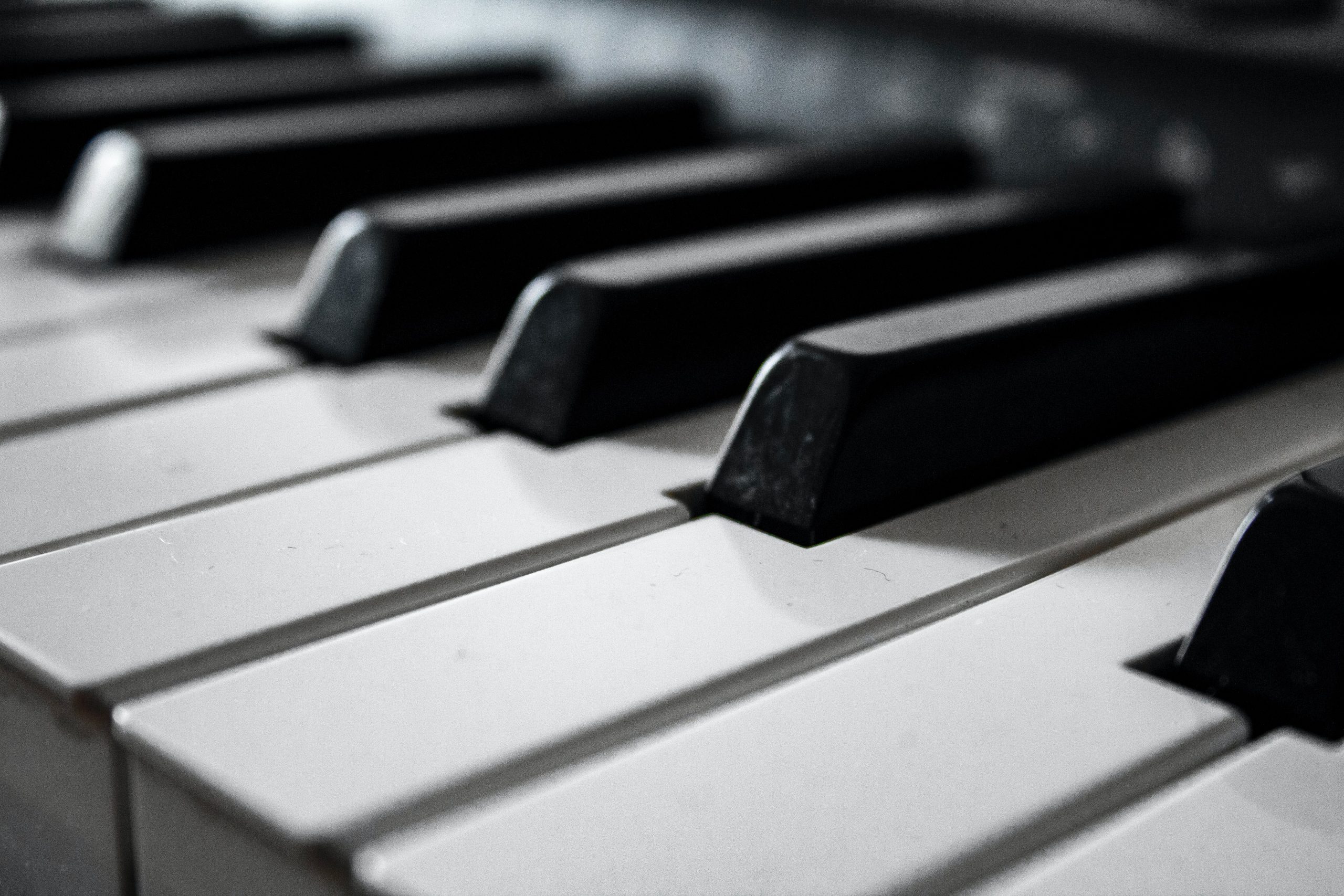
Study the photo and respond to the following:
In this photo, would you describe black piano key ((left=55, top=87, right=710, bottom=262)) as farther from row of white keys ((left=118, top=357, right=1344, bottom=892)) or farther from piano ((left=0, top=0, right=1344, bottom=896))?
row of white keys ((left=118, top=357, right=1344, bottom=892))

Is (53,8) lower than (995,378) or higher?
higher

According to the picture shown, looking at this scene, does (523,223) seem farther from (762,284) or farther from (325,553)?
(325,553)

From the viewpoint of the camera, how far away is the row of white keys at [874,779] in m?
0.40

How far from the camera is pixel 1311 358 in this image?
Answer: 84 centimetres

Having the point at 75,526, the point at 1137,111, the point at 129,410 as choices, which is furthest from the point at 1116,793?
the point at 1137,111

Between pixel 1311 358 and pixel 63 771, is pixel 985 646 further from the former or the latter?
pixel 1311 358

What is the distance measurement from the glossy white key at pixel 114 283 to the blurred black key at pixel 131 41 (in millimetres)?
345

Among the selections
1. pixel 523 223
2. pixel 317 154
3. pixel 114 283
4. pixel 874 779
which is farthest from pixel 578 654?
pixel 317 154

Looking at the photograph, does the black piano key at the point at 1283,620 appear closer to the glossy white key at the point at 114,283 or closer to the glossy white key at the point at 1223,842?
the glossy white key at the point at 1223,842

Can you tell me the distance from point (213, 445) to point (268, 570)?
0.50ft

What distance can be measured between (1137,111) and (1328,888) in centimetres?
68

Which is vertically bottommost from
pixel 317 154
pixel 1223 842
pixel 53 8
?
Result: pixel 1223 842

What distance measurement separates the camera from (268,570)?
1.88 ft

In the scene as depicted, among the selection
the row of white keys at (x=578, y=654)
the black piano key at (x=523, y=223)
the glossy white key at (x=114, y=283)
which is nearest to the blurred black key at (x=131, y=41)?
the glossy white key at (x=114, y=283)
